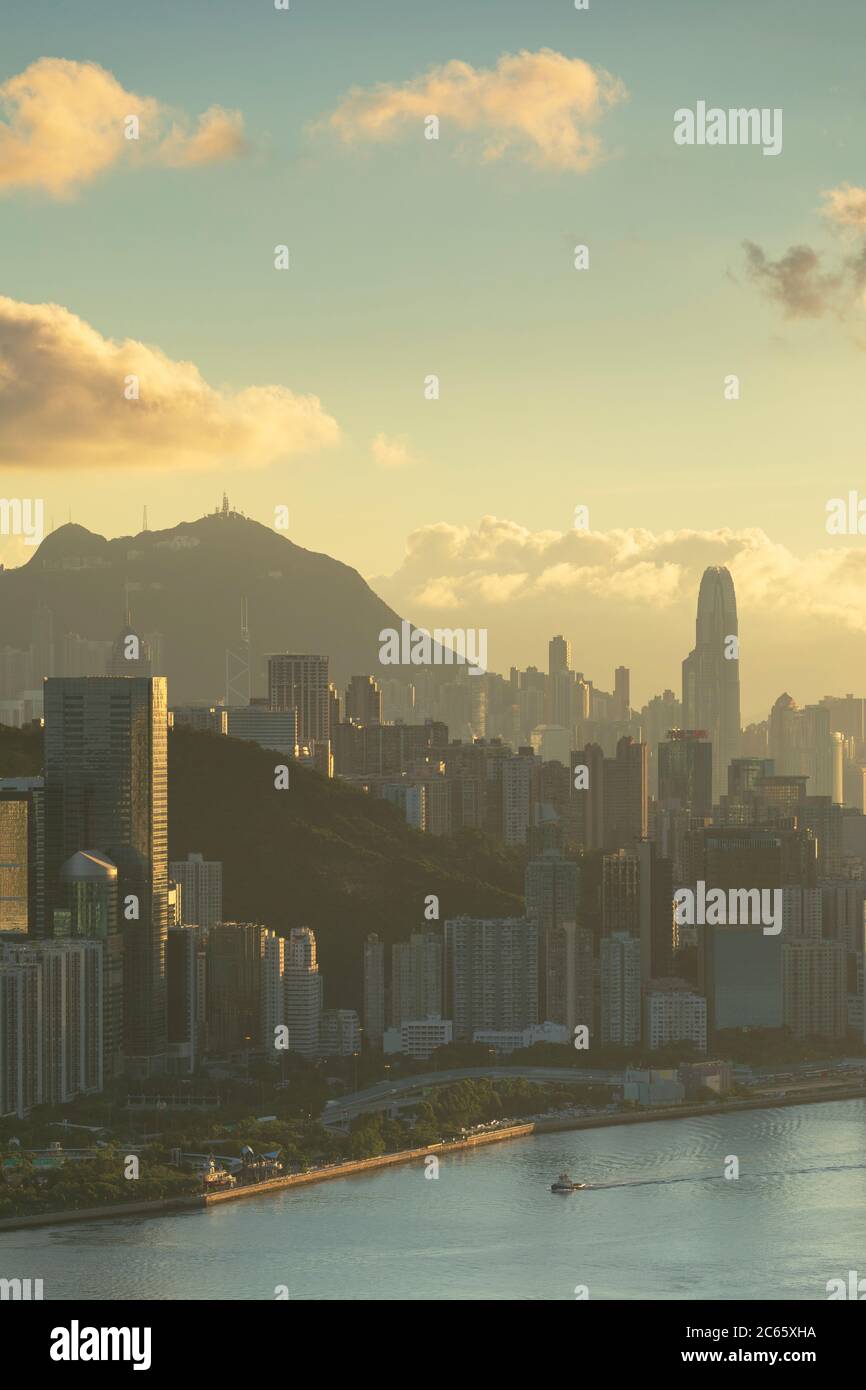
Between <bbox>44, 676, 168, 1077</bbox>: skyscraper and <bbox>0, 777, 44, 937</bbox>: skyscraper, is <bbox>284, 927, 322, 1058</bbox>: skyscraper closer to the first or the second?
<bbox>44, 676, 168, 1077</bbox>: skyscraper

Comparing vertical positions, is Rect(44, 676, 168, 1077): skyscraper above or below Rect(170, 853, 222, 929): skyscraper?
above

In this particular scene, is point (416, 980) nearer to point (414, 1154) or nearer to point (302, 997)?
point (302, 997)

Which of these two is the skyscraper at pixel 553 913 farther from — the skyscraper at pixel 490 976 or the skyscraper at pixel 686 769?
the skyscraper at pixel 686 769

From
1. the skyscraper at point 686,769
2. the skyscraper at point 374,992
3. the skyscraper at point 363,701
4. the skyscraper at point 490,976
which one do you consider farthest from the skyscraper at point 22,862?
the skyscraper at point 686,769

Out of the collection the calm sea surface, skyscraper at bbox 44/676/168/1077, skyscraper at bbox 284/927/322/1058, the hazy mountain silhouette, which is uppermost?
the hazy mountain silhouette

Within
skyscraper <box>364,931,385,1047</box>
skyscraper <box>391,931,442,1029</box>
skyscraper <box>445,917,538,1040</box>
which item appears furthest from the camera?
skyscraper <box>445,917,538,1040</box>

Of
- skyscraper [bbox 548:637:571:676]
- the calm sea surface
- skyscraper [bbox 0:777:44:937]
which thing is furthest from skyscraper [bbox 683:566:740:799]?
the calm sea surface
